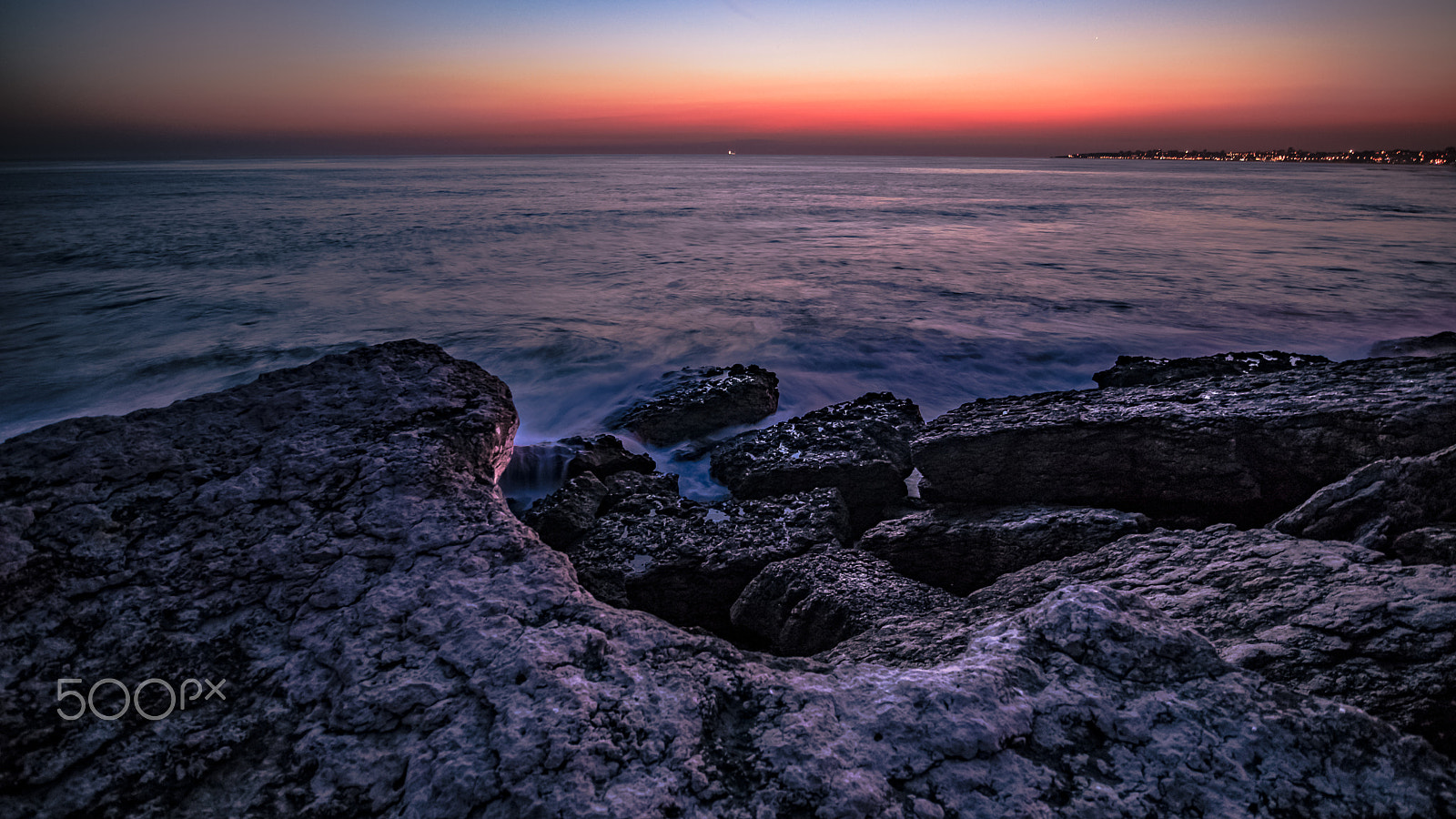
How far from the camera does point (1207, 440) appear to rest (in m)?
3.11

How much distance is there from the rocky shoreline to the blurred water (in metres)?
4.58

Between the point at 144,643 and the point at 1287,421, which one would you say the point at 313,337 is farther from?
the point at 1287,421

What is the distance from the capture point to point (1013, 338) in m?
10.1

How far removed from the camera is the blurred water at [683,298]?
8.61 m

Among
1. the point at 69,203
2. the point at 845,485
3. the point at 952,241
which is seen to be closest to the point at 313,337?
the point at 845,485

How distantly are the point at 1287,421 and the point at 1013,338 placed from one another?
7.40m

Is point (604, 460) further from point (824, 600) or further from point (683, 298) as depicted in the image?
point (683, 298)

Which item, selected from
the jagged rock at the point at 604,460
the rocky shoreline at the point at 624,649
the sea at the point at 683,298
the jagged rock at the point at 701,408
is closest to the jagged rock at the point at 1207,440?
the rocky shoreline at the point at 624,649

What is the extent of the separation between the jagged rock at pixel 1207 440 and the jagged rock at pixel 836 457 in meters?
0.70

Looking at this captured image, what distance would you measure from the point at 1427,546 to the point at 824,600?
5.93ft

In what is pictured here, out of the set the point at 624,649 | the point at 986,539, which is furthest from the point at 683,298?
the point at 624,649

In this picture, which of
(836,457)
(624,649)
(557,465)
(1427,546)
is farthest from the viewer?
(557,465)

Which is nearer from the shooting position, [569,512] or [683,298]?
[569,512]

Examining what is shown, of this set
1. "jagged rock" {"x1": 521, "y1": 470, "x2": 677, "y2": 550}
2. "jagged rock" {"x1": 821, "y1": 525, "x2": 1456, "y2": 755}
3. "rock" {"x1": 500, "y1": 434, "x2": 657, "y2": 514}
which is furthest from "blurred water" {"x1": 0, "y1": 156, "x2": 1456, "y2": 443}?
"jagged rock" {"x1": 821, "y1": 525, "x2": 1456, "y2": 755}
